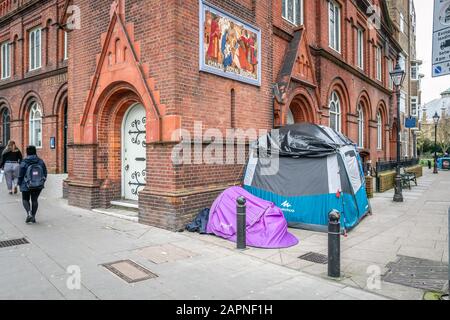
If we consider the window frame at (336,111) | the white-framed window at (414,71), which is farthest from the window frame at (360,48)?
the white-framed window at (414,71)

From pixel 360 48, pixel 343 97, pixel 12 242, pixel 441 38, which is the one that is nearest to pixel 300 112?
pixel 343 97

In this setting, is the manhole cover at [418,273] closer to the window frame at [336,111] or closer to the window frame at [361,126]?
the window frame at [336,111]

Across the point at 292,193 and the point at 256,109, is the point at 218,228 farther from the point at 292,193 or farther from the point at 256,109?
the point at 256,109

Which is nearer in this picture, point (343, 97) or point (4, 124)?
point (343, 97)

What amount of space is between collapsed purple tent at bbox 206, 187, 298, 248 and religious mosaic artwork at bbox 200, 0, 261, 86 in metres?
3.24

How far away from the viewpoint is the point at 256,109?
33.2 ft

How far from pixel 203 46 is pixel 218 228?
4214mm

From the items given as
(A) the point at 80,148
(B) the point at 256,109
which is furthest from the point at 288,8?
(A) the point at 80,148

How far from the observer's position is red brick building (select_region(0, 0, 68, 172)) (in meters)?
16.5

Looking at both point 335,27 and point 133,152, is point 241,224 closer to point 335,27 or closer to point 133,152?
point 133,152

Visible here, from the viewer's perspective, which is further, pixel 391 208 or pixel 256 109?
pixel 391 208

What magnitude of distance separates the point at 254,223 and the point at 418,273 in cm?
287

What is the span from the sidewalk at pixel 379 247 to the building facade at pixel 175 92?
1.99m

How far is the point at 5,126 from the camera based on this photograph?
20578mm
